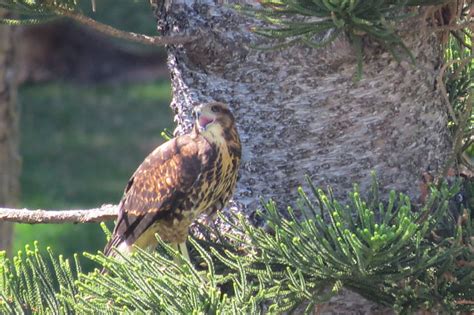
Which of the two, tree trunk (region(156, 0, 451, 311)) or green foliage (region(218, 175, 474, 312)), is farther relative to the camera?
tree trunk (region(156, 0, 451, 311))

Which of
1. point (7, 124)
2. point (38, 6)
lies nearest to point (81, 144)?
point (7, 124)

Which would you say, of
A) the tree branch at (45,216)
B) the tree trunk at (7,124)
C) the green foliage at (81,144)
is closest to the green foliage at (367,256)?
the tree branch at (45,216)

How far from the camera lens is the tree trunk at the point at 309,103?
2.54m

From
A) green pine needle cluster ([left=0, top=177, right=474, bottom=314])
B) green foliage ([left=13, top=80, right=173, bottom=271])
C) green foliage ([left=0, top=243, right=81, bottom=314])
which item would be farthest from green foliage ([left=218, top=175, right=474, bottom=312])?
green foliage ([left=13, top=80, right=173, bottom=271])

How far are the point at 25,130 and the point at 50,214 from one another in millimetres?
6850

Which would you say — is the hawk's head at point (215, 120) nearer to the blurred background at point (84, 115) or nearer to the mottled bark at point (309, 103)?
the mottled bark at point (309, 103)

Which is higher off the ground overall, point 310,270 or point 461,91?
point 461,91

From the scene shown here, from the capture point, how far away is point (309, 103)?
254 centimetres

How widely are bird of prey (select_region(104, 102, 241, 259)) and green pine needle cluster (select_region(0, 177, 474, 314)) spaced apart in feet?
0.85

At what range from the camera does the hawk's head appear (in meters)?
2.51

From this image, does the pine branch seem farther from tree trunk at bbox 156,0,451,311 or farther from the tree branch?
the tree branch

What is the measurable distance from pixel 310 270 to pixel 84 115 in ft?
25.2

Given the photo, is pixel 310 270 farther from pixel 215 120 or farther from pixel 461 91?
pixel 461 91

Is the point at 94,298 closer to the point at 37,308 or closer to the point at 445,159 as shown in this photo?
the point at 37,308
